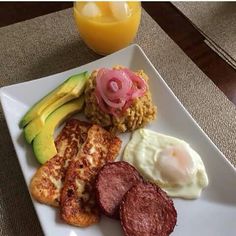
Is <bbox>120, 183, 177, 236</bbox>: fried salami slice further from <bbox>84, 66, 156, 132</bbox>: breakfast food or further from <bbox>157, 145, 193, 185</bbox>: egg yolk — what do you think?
<bbox>84, 66, 156, 132</bbox>: breakfast food

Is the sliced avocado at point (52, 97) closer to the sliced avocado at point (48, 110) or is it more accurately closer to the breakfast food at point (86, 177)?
the sliced avocado at point (48, 110)

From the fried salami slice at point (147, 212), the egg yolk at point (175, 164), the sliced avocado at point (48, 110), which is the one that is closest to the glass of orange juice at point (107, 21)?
A: the sliced avocado at point (48, 110)

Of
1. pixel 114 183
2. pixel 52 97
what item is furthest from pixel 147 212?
pixel 52 97

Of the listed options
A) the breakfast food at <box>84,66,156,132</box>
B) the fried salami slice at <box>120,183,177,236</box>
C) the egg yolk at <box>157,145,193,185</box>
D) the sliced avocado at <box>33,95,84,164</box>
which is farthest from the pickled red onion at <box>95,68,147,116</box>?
the fried salami slice at <box>120,183,177,236</box>

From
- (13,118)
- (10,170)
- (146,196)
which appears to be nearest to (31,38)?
(13,118)

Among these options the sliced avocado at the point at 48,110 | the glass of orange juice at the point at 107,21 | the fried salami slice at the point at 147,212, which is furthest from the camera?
the glass of orange juice at the point at 107,21

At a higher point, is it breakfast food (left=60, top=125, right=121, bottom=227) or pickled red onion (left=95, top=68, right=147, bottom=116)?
pickled red onion (left=95, top=68, right=147, bottom=116)

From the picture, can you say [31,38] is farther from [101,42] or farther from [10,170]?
[10,170]
